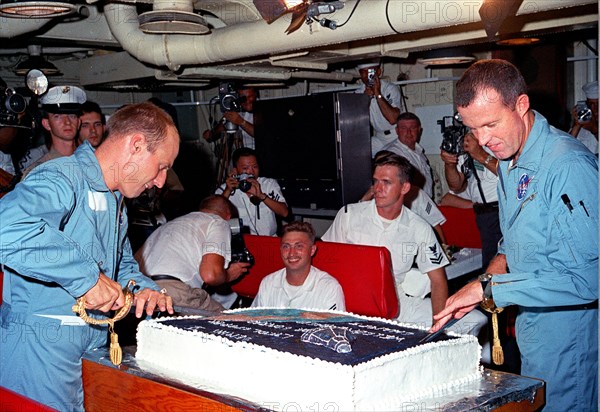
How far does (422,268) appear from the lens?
4055 mm

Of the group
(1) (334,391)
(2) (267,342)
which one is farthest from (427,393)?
(2) (267,342)

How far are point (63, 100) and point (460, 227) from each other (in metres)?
3.43

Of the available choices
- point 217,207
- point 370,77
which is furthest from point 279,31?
point 370,77

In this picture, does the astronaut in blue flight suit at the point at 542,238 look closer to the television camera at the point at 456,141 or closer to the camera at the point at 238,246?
the camera at the point at 238,246

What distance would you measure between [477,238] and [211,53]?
2765 millimetres

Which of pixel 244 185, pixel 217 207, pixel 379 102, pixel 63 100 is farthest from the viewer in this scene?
pixel 379 102

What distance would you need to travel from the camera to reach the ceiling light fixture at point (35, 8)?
3.82 meters

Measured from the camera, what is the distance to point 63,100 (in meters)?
4.48

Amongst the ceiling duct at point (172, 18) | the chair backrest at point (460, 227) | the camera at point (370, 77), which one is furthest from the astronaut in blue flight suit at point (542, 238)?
the camera at point (370, 77)

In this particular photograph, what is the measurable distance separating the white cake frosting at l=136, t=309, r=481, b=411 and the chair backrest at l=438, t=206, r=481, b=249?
3593mm

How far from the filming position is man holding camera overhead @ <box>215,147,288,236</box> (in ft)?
19.2

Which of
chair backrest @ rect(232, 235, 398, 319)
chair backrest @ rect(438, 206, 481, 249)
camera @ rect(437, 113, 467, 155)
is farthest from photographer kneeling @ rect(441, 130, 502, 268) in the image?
chair backrest @ rect(232, 235, 398, 319)

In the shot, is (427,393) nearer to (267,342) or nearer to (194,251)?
(267,342)

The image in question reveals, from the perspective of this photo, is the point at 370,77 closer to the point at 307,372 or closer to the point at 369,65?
the point at 369,65
